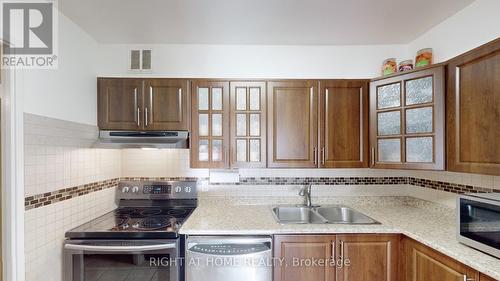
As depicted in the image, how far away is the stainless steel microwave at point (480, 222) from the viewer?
3.93ft

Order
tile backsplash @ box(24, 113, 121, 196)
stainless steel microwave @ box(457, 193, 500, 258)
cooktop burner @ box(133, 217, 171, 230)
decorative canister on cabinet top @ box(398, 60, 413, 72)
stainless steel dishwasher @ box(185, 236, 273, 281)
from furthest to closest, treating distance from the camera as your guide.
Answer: decorative canister on cabinet top @ box(398, 60, 413, 72), cooktop burner @ box(133, 217, 171, 230), stainless steel dishwasher @ box(185, 236, 273, 281), tile backsplash @ box(24, 113, 121, 196), stainless steel microwave @ box(457, 193, 500, 258)

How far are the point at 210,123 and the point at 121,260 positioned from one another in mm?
1162

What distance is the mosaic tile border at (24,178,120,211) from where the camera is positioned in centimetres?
140

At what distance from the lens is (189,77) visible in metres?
2.21

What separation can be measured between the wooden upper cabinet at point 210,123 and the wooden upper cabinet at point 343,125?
810 mm

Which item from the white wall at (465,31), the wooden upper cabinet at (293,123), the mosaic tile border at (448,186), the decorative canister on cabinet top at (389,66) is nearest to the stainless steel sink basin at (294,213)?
the wooden upper cabinet at (293,123)

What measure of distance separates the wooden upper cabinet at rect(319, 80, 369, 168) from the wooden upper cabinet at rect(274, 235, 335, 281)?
646mm

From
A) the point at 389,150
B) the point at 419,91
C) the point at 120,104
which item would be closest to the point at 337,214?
the point at 389,150

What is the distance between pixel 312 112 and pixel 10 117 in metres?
1.97

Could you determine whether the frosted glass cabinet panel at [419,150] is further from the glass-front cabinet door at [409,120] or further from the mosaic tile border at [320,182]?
the mosaic tile border at [320,182]

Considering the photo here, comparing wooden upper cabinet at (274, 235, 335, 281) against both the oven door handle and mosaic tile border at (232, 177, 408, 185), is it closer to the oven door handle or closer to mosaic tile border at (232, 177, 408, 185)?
mosaic tile border at (232, 177, 408, 185)

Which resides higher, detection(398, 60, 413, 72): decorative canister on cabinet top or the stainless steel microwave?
detection(398, 60, 413, 72): decorative canister on cabinet top

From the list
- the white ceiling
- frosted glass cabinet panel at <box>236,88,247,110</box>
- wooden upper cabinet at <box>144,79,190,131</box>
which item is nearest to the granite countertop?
wooden upper cabinet at <box>144,79,190,131</box>

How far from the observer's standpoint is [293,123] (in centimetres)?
210
